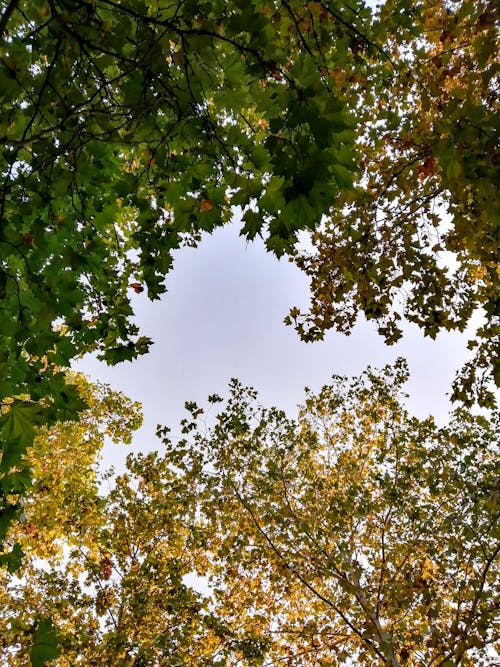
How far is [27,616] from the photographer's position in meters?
8.01

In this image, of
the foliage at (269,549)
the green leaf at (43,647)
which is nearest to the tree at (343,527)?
the foliage at (269,549)

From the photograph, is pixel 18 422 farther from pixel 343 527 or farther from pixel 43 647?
pixel 343 527

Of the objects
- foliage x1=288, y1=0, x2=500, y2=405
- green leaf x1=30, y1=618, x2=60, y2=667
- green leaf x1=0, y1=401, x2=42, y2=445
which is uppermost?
foliage x1=288, y1=0, x2=500, y2=405

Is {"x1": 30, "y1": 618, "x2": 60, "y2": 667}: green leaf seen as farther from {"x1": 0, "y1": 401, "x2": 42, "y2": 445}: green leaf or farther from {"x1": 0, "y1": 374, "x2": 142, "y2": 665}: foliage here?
{"x1": 0, "y1": 374, "x2": 142, "y2": 665}: foliage

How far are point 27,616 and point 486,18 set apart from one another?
37.1ft

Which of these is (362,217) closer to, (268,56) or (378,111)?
(378,111)

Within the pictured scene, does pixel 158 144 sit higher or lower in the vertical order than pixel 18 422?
higher

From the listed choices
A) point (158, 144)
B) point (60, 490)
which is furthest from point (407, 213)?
point (60, 490)

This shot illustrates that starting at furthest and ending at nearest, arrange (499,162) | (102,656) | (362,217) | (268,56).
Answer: (102,656) < (362,217) < (499,162) < (268,56)

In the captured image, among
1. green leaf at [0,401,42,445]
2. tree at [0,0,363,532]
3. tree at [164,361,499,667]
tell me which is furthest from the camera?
tree at [164,361,499,667]

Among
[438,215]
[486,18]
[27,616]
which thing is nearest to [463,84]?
[486,18]

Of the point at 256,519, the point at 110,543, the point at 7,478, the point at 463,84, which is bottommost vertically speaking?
the point at 7,478

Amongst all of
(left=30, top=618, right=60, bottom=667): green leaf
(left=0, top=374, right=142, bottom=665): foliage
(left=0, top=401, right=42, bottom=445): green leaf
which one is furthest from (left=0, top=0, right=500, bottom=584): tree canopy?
(left=0, top=374, right=142, bottom=665): foliage

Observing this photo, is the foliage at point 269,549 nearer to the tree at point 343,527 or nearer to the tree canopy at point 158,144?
the tree at point 343,527
